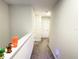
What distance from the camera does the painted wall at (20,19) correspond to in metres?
5.21

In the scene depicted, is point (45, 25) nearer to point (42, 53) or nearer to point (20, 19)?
point (42, 53)

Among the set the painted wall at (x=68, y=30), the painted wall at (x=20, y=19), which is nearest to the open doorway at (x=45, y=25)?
the painted wall at (x=20, y=19)

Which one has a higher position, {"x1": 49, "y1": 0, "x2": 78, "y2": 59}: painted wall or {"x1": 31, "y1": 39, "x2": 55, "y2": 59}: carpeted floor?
{"x1": 49, "y1": 0, "x2": 78, "y2": 59}: painted wall

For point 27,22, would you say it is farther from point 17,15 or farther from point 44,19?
point 44,19

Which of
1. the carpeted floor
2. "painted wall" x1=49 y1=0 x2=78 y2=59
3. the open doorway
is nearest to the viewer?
"painted wall" x1=49 y1=0 x2=78 y2=59

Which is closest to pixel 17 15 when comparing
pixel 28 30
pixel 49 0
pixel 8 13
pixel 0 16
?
pixel 8 13

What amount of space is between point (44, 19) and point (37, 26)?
2.61 metres

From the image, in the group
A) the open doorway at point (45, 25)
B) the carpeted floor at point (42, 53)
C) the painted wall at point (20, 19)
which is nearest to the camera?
the carpeted floor at point (42, 53)

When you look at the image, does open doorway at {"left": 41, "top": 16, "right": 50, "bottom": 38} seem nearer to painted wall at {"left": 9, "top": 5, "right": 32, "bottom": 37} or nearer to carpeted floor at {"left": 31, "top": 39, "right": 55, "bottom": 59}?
carpeted floor at {"left": 31, "top": 39, "right": 55, "bottom": 59}

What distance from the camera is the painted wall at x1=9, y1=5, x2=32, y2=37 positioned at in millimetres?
5215

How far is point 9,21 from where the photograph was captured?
17.0ft

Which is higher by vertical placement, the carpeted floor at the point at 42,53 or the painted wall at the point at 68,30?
the painted wall at the point at 68,30

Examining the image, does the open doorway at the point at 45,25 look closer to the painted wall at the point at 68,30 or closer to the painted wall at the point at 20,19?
the painted wall at the point at 20,19

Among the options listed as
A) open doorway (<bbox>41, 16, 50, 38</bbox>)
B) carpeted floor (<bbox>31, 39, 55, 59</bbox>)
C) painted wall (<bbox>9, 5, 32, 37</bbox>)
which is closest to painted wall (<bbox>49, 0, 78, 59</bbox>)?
carpeted floor (<bbox>31, 39, 55, 59</bbox>)
